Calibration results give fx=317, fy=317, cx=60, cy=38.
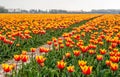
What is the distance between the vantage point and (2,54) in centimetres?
1442

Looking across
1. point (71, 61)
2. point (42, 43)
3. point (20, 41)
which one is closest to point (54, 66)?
point (71, 61)

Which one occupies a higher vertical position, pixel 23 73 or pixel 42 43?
pixel 23 73

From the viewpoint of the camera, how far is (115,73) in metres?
8.43

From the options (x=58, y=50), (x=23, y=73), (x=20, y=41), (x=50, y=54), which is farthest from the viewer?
(x=20, y=41)

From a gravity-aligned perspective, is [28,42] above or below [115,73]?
below

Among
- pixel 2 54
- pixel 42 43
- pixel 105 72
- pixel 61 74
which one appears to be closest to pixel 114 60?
pixel 105 72

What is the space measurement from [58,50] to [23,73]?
15.5 ft

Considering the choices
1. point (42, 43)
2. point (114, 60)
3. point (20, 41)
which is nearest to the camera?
point (114, 60)

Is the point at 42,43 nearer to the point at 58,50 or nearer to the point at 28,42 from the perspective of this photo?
the point at 28,42

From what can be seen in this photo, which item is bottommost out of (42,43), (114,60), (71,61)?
(42,43)

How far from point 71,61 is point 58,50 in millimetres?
2558

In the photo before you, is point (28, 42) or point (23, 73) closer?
point (23, 73)

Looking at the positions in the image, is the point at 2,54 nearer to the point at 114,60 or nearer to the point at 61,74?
the point at 61,74

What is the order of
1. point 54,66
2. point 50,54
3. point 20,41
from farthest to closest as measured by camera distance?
point 20,41
point 50,54
point 54,66
